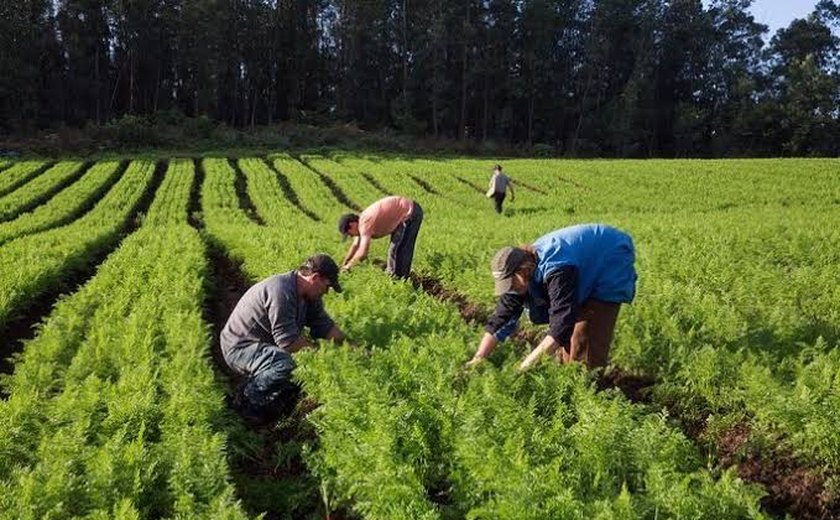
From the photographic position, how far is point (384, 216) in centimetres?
1009

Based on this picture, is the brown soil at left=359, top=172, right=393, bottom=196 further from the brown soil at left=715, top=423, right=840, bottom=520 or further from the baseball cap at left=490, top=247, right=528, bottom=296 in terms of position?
the brown soil at left=715, top=423, right=840, bottom=520

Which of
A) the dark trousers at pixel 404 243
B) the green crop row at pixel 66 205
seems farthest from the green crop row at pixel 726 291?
the green crop row at pixel 66 205

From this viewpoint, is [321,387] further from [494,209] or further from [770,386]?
[494,209]

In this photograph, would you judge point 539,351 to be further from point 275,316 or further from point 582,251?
point 275,316

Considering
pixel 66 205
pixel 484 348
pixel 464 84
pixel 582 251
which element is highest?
pixel 464 84

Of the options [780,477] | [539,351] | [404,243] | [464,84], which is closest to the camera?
[780,477]

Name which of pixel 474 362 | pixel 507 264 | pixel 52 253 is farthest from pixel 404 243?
pixel 52 253

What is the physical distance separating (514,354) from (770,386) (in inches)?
87.9

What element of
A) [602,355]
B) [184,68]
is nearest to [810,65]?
[184,68]

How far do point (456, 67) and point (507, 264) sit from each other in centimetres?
7333

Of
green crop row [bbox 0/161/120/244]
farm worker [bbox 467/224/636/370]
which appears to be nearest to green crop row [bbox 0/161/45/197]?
green crop row [bbox 0/161/120/244]

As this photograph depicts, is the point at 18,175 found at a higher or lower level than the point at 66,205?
higher

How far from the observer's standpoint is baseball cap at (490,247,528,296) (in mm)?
5715

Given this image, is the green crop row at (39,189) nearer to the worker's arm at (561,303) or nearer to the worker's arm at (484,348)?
the worker's arm at (484,348)
